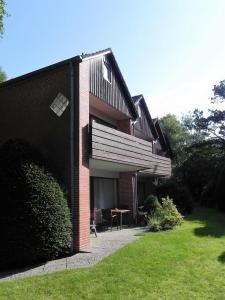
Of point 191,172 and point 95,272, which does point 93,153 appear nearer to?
point 95,272

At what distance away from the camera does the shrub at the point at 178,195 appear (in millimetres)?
23000

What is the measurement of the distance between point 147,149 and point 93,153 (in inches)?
241

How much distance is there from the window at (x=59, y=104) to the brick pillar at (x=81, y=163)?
1.54 feet

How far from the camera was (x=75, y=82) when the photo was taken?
12969 millimetres

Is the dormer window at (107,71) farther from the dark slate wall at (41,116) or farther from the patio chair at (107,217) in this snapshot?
the patio chair at (107,217)

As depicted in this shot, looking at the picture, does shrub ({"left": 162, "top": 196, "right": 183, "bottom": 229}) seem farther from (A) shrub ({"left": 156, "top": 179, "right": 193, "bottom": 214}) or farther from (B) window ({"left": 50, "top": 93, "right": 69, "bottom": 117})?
(B) window ({"left": 50, "top": 93, "right": 69, "bottom": 117})

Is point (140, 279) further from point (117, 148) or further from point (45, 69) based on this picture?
point (45, 69)

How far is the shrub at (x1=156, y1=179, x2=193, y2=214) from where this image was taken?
2300 centimetres

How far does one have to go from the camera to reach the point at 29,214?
10.2 metres

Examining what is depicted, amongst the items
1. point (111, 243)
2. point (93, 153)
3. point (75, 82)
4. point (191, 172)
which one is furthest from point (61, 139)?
point (191, 172)

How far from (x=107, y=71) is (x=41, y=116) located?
17.0 ft

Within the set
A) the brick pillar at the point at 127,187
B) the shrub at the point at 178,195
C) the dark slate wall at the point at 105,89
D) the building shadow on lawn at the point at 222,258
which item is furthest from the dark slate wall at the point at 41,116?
the shrub at the point at 178,195

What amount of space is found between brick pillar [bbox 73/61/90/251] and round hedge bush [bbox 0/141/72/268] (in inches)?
24.2

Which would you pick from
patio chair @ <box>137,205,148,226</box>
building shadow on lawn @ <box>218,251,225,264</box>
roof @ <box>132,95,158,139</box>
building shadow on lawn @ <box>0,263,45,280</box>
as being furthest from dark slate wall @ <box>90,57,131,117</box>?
building shadow on lawn @ <box>218,251,225,264</box>
